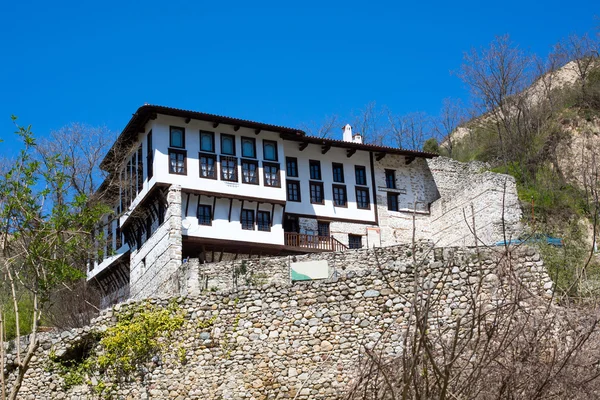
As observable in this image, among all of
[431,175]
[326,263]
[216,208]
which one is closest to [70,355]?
[326,263]

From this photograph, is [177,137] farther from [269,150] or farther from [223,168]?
[269,150]

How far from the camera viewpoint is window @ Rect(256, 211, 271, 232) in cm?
3031

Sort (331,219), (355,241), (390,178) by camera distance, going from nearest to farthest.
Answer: (331,219) → (355,241) → (390,178)

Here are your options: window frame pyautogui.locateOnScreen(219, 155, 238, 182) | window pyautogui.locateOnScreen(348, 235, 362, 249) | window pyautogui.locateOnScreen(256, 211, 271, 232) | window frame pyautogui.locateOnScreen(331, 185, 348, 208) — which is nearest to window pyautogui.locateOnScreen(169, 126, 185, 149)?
window frame pyautogui.locateOnScreen(219, 155, 238, 182)

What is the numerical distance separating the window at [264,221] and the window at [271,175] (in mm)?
1270

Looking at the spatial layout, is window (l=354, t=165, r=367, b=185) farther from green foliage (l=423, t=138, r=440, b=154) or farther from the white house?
green foliage (l=423, t=138, r=440, b=154)

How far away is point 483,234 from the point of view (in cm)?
3186

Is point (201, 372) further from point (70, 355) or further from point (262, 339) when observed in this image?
point (70, 355)

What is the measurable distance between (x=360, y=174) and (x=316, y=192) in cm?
258

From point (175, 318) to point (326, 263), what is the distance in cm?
773

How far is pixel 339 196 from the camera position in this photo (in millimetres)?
33656

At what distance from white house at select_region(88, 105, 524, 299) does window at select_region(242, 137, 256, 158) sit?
0.14ft

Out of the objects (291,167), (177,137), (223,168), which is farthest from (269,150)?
(177,137)

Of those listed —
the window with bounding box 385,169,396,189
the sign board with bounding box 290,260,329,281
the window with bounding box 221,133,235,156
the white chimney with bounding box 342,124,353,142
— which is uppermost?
the white chimney with bounding box 342,124,353,142
